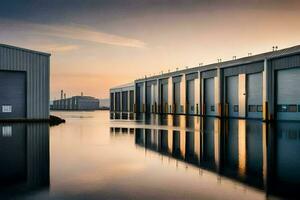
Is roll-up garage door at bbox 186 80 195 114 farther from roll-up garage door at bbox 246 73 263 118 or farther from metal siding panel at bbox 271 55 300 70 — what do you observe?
metal siding panel at bbox 271 55 300 70

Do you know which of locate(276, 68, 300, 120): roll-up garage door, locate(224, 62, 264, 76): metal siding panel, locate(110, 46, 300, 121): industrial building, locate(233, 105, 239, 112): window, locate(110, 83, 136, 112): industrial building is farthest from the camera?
locate(110, 83, 136, 112): industrial building

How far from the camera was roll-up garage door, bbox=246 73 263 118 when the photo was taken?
38.3 meters

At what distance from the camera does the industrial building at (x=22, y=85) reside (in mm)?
33406

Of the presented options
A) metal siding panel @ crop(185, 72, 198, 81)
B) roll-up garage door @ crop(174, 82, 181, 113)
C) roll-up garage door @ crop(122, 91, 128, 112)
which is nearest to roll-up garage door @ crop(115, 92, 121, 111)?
roll-up garage door @ crop(122, 91, 128, 112)

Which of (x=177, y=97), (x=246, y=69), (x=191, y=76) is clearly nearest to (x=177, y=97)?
(x=177, y=97)

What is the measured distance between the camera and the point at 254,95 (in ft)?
129

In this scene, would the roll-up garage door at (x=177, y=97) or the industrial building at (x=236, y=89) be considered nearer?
the industrial building at (x=236, y=89)

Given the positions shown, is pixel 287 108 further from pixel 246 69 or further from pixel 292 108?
pixel 246 69

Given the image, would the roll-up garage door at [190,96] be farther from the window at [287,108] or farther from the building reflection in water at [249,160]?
the building reflection in water at [249,160]

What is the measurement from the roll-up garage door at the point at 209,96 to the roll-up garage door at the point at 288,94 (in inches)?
571

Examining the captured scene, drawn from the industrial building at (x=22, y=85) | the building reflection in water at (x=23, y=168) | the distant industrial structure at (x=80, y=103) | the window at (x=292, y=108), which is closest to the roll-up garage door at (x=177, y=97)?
the window at (x=292, y=108)

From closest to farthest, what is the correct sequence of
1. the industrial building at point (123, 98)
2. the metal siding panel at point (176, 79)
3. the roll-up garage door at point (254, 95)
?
1. the roll-up garage door at point (254, 95)
2. the metal siding panel at point (176, 79)
3. the industrial building at point (123, 98)

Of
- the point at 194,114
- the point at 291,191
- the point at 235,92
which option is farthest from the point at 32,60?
the point at 291,191

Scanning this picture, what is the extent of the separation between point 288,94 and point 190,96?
23.9 meters
